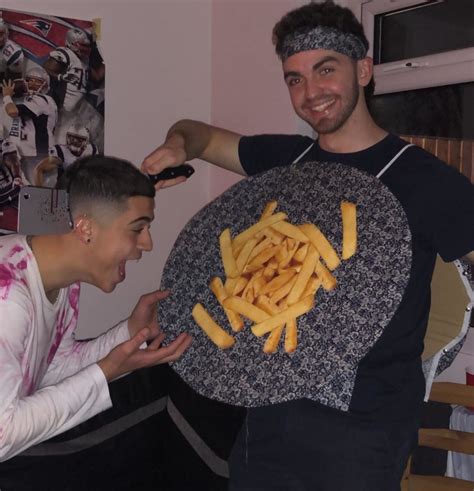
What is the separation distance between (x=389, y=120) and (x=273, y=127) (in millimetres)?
442

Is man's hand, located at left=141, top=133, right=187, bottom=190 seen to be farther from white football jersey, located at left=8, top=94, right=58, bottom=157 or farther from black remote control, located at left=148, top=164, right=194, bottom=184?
white football jersey, located at left=8, top=94, right=58, bottom=157

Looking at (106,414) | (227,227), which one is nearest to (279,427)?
(227,227)

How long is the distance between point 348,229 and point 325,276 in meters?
0.10

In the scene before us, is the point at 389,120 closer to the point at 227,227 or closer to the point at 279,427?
the point at 227,227

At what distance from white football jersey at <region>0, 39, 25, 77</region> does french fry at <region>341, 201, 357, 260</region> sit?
1.69m

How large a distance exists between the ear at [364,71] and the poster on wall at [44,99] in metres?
1.51

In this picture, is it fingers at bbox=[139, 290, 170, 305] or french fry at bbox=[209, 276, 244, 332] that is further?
fingers at bbox=[139, 290, 170, 305]

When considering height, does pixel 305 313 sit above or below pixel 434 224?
below

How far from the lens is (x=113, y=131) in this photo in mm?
2637

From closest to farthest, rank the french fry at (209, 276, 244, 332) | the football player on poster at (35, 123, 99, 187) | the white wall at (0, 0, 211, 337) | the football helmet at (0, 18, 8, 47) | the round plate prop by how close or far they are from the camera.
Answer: the round plate prop < the french fry at (209, 276, 244, 332) < the football helmet at (0, 18, 8, 47) < the football player on poster at (35, 123, 99, 187) < the white wall at (0, 0, 211, 337)

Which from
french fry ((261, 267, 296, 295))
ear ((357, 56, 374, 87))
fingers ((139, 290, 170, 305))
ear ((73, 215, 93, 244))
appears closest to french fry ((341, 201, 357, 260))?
french fry ((261, 267, 296, 295))

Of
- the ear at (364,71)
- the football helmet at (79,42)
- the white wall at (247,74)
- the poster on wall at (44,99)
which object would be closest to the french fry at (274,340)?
the ear at (364,71)

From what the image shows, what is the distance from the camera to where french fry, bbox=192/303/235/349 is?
4.03ft

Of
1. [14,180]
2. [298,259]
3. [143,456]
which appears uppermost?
[14,180]
